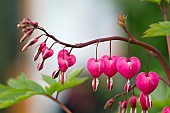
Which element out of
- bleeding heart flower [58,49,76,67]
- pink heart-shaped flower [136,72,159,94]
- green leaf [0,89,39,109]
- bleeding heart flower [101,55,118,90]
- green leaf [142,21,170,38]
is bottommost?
green leaf [0,89,39,109]

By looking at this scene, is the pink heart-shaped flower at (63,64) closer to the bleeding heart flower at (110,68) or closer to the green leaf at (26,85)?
the bleeding heart flower at (110,68)

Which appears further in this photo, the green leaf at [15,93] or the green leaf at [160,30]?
the green leaf at [15,93]

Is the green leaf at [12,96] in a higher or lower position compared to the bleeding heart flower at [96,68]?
lower

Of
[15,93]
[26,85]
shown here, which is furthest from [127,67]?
[26,85]

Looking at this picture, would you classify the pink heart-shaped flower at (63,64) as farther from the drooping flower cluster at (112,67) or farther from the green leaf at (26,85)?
the green leaf at (26,85)

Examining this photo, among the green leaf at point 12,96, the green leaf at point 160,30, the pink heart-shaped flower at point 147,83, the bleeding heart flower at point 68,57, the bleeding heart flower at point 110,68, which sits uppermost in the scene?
the green leaf at point 160,30

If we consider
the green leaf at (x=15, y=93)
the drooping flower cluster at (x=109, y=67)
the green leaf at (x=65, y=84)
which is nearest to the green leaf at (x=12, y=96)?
the green leaf at (x=15, y=93)

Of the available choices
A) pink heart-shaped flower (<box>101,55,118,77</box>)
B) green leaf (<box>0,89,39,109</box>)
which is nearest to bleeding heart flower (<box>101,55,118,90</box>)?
pink heart-shaped flower (<box>101,55,118,77</box>)

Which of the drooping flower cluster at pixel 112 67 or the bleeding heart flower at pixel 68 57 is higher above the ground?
the bleeding heart flower at pixel 68 57

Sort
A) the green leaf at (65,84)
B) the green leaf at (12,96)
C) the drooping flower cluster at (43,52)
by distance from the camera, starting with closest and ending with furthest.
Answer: the drooping flower cluster at (43,52) → the green leaf at (12,96) → the green leaf at (65,84)

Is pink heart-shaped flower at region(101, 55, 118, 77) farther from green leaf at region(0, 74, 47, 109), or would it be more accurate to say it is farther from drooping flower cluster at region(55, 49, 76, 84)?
green leaf at region(0, 74, 47, 109)

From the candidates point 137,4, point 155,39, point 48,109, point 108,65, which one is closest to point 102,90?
point 137,4

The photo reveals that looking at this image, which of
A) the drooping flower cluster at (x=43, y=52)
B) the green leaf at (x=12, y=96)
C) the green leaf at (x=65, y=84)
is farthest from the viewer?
the green leaf at (x=65, y=84)

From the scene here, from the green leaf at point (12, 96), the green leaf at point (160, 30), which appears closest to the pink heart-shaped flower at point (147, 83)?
the green leaf at point (160, 30)
